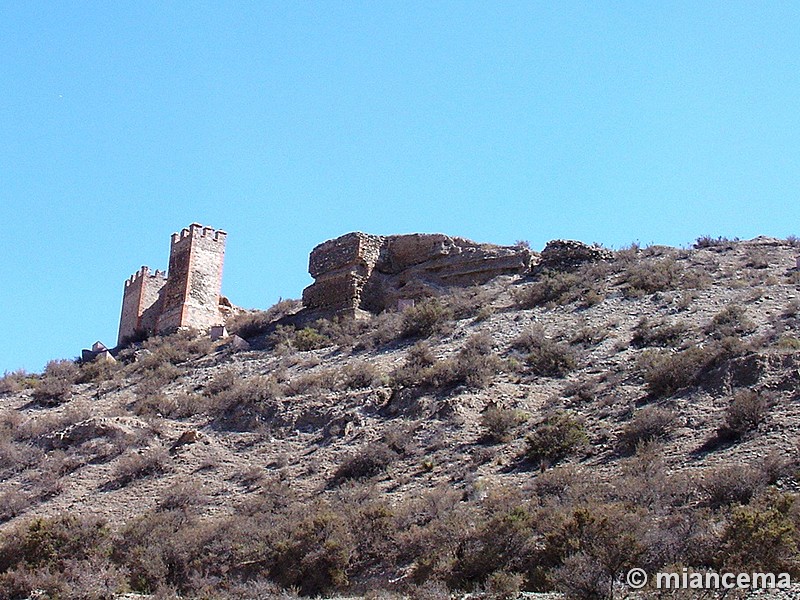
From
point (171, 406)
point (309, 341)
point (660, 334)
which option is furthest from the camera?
point (309, 341)

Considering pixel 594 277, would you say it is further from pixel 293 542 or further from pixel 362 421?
pixel 293 542

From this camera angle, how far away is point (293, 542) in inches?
582

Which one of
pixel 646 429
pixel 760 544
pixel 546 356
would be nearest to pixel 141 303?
pixel 546 356

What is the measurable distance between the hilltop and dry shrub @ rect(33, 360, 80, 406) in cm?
11

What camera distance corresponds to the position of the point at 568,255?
1197 inches

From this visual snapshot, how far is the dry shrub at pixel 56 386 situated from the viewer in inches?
1027

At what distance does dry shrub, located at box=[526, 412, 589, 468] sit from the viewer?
55.0 feet

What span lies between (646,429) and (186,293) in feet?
68.4

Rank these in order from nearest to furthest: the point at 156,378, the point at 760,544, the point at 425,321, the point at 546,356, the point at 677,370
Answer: the point at 760,544 → the point at 677,370 → the point at 546,356 → the point at 425,321 → the point at 156,378

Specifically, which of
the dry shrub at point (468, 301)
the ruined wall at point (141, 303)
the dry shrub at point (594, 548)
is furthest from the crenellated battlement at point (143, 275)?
the dry shrub at point (594, 548)

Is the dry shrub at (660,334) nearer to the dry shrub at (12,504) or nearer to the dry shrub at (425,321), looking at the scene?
the dry shrub at (425,321)

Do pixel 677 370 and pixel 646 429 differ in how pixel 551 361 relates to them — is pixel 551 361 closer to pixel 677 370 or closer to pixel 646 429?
pixel 677 370

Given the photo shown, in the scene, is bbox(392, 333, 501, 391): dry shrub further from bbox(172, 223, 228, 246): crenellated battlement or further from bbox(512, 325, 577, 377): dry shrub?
bbox(172, 223, 228, 246): crenellated battlement

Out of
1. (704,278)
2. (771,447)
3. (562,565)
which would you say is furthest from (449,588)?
(704,278)
